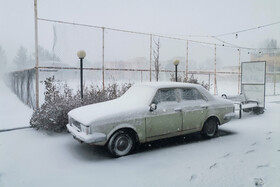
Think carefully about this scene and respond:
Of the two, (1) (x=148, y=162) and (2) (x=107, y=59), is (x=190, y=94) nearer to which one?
(1) (x=148, y=162)

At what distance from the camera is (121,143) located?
473 centimetres

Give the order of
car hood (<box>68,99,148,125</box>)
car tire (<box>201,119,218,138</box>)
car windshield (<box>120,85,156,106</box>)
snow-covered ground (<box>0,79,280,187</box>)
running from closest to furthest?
snow-covered ground (<box>0,79,280,187</box>)
car hood (<box>68,99,148,125</box>)
car windshield (<box>120,85,156,106</box>)
car tire (<box>201,119,218,138</box>)

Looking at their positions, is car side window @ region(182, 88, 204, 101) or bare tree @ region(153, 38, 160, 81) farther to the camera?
bare tree @ region(153, 38, 160, 81)

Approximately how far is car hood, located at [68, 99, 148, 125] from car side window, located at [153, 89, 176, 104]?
44 centimetres

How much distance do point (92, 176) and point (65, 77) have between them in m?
6.70

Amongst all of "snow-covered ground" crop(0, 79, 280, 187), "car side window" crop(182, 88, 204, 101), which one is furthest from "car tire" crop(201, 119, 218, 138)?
"car side window" crop(182, 88, 204, 101)

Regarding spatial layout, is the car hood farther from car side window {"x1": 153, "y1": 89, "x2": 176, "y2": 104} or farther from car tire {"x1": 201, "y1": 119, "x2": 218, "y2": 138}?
car tire {"x1": 201, "y1": 119, "x2": 218, "y2": 138}

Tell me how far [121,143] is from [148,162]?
0.74m

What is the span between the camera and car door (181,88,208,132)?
5.59m

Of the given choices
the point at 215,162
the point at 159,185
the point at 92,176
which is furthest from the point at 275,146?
the point at 92,176

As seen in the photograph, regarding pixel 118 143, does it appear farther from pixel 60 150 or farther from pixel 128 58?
pixel 128 58

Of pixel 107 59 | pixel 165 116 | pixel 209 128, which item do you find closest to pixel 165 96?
pixel 165 116

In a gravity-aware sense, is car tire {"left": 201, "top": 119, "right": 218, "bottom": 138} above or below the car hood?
below

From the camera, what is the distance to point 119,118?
4.64 m
